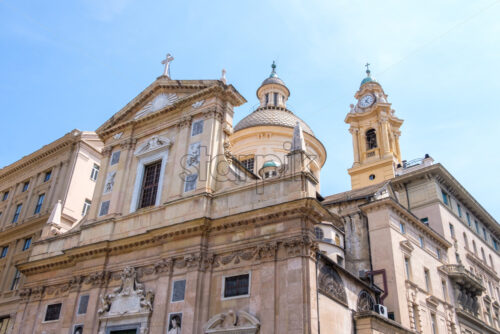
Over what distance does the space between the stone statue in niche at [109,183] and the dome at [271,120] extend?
14949 mm

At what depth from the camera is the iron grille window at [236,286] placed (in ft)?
57.3

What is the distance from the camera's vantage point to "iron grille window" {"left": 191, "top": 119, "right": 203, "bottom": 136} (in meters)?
22.9

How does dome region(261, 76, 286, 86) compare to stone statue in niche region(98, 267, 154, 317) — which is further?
dome region(261, 76, 286, 86)

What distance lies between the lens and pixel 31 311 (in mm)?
23781

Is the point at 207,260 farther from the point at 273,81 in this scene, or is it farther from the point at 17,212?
the point at 273,81

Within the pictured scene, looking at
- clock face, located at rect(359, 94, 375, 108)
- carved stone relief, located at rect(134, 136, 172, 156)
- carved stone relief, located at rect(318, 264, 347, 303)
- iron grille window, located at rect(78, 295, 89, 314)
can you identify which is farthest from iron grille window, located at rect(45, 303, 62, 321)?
clock face, located at rect(359, 94, 375, 108)

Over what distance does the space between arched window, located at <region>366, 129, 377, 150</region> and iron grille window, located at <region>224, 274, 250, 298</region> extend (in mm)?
34195

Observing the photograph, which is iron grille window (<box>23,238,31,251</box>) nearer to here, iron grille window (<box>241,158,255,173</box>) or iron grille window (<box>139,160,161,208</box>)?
iron grille window (<box>139,160,161,208</box>)

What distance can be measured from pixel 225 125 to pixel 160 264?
24.2ft

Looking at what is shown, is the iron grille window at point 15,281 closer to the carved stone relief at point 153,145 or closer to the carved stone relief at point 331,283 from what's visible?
the carved stone relief at point 153,145

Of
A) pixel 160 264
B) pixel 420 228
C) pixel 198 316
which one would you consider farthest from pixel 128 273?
pixel 420 228

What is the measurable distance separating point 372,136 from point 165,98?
97.4 feet

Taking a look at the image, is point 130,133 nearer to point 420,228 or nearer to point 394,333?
point 394,333

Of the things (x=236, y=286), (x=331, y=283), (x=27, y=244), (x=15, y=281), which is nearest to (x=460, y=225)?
(x=331, y=283)
